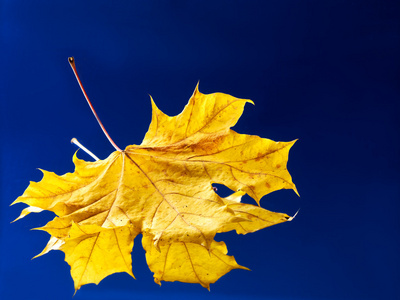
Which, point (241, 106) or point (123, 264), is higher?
point (241, 106)

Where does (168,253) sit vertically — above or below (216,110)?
below

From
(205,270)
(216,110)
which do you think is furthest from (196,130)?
(205,270)

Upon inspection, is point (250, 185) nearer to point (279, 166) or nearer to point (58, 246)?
point (279, 166)

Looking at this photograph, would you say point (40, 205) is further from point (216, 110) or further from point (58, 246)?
point (216, 110)

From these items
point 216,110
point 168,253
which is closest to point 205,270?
point 168,253

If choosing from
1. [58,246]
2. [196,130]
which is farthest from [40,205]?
[196,130]
